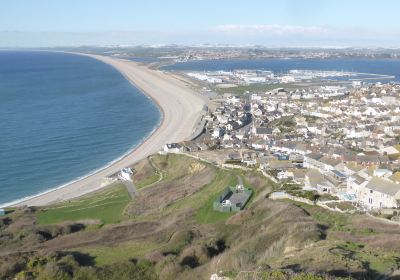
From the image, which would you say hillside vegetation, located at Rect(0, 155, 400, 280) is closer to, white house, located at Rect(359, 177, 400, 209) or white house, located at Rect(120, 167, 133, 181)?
white house, located at Rect(359, 177, 400, 209)

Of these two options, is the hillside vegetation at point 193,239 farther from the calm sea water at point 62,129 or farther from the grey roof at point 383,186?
the calm sea water at point 62,129

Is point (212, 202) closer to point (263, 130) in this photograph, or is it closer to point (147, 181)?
point (147, 181)

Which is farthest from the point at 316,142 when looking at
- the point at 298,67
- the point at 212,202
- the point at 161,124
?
the point at 298,67

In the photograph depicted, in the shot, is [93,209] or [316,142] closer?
[93,209]

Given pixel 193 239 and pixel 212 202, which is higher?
pixel 193 239

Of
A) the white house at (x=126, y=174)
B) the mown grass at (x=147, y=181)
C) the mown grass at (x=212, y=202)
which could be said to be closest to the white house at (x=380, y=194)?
the mown grass at (x=212, y=202)

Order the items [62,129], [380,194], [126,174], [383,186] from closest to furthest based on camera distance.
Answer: [380,194], [383,186], [126,174], [62,129]

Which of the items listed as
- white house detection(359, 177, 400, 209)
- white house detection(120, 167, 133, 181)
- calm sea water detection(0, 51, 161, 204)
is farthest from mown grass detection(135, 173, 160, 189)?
white house detection(359, 177, 400, 209)

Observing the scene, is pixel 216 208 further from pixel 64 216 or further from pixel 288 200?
pixel 64 216
